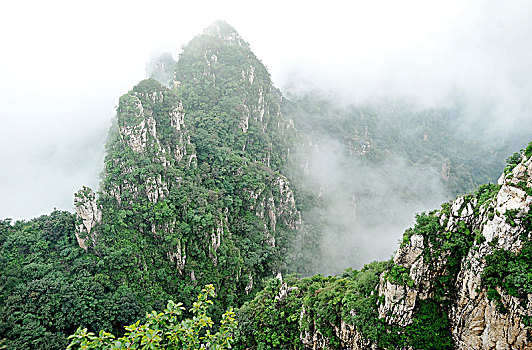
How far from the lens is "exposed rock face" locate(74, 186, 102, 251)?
33281 millimetres

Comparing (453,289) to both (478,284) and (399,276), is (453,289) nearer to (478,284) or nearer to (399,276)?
(478,284)

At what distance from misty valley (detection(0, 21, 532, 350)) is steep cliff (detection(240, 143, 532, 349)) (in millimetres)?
79

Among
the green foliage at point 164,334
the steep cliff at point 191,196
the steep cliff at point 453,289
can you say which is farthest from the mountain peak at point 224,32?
the green foliage at point 164,334

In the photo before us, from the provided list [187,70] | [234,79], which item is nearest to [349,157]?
[234,79]

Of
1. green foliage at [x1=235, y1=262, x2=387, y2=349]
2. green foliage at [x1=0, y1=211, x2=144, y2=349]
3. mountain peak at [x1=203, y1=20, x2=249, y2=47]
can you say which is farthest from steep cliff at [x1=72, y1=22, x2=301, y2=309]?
mountain peak at [x1=203, y1=20, x2=249, y2=47]

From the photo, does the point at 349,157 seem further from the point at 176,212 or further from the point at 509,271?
the point at 509,271

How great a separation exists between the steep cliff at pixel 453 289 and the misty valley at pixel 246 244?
0.08 m

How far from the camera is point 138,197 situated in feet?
127

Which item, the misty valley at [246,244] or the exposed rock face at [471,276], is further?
the misty valley at [246,244]

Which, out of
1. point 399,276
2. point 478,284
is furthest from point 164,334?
point 478,284

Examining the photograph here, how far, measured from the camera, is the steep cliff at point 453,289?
13859mm

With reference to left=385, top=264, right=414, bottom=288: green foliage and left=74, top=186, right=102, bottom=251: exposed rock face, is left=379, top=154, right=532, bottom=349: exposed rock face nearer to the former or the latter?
left=385, top=264, right=414, bottom=288: green foliage

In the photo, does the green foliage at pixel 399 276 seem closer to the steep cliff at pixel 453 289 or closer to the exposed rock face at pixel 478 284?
the steep cliff at pixel 453 289

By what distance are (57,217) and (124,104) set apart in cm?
1720
